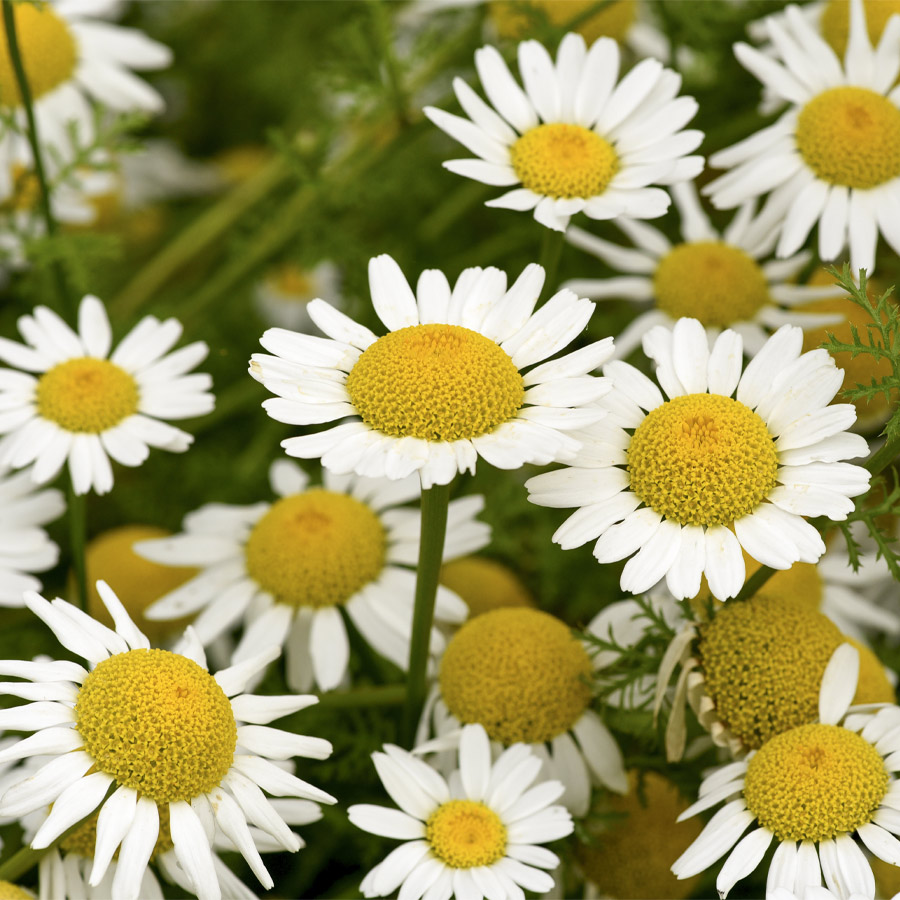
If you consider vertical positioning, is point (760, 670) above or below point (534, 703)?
above

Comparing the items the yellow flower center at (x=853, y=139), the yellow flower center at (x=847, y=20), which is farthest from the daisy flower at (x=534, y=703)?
the yellow flower center at (x=847, y=20)

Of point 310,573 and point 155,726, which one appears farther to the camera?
point 310,573

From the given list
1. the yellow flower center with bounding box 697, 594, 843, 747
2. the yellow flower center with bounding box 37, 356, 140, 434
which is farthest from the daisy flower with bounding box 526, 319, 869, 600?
the yellow flower center with bounding box 37, 356, 140, 434

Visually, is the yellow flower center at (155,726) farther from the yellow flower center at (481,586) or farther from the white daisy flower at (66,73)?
the white daisy flower at (66,73)

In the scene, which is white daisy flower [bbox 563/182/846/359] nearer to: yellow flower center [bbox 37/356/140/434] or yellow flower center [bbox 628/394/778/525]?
yellow flower center [bbox 628/394/778/525]

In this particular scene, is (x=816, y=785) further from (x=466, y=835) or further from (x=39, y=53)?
(x=39, y=53)

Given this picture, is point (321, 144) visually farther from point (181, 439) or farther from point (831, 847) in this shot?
point (831, 847)

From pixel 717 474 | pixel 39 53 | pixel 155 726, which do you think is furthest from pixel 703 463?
pixel 39 53
